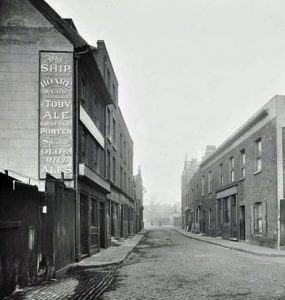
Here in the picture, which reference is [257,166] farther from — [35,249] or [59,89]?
[35,249]

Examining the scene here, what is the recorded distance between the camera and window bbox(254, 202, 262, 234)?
22.0 m

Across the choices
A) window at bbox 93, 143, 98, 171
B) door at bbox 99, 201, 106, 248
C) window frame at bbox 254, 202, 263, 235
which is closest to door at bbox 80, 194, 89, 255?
window at bbox 93, 143, 98, 171

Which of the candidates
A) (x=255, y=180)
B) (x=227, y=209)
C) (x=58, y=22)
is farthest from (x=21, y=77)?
(x=227, y=209)

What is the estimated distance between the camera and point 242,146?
2552 centimetres

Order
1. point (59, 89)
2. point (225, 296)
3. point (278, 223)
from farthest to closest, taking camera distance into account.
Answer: point (278, 223)
point (59, 89)
point (225, 296)

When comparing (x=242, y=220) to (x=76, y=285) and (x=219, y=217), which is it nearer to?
(x=219, y=217)

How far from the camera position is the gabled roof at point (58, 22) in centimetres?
1440

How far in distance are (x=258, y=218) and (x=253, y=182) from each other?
6.56 ft

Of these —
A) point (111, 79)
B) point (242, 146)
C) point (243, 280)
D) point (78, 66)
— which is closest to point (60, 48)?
point (78, 66)

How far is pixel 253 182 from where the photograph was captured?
23.1 metres

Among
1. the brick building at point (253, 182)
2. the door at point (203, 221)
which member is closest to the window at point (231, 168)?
the brick building at point (253, 182)

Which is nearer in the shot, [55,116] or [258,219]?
[55,116]

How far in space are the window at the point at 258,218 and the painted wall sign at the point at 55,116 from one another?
39.1 ft

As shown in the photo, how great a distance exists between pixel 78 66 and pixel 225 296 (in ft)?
32.6
